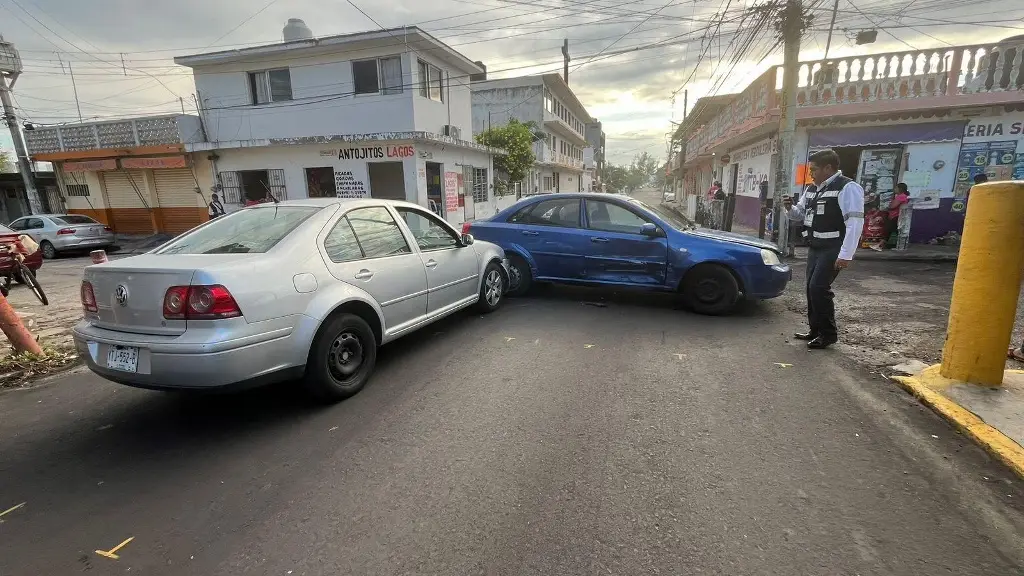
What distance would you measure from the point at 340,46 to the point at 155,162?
811cm

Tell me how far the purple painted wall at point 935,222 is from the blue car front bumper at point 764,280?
8528 mm

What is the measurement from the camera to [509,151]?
2205cm

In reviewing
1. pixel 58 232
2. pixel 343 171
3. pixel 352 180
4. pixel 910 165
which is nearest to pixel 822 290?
pixel 910 165

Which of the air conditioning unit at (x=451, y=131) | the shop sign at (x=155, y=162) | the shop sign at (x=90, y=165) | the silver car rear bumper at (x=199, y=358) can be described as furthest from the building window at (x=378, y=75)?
the silver car rear bumper at (x=199, y=358)

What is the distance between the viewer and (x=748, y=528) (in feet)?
7.21

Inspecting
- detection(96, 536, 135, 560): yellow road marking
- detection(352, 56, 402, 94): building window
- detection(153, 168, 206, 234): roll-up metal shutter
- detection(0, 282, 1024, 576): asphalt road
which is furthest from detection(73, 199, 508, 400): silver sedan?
detection(153, 168, 206, 234): roll-up metal shutter

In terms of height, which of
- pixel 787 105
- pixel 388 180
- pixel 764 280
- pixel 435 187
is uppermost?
pixel 787 105

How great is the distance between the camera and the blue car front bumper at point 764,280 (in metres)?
5.57

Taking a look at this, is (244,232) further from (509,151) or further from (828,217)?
(509,151)

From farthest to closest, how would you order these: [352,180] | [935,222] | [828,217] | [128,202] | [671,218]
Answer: [128,202], [352,180], [935,222], [671,218], [828,217]

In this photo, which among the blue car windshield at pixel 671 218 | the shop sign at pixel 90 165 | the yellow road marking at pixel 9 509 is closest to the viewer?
the yellow road marking at pixel 9 509

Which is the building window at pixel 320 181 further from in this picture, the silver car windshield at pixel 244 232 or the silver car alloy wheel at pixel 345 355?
the silver car alloy wheel at pixel 345 355

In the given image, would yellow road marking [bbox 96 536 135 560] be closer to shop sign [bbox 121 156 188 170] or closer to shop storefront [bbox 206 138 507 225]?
shop storefront [bbox 206 138 507 225]

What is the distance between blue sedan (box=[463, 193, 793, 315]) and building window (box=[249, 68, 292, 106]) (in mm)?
13469
